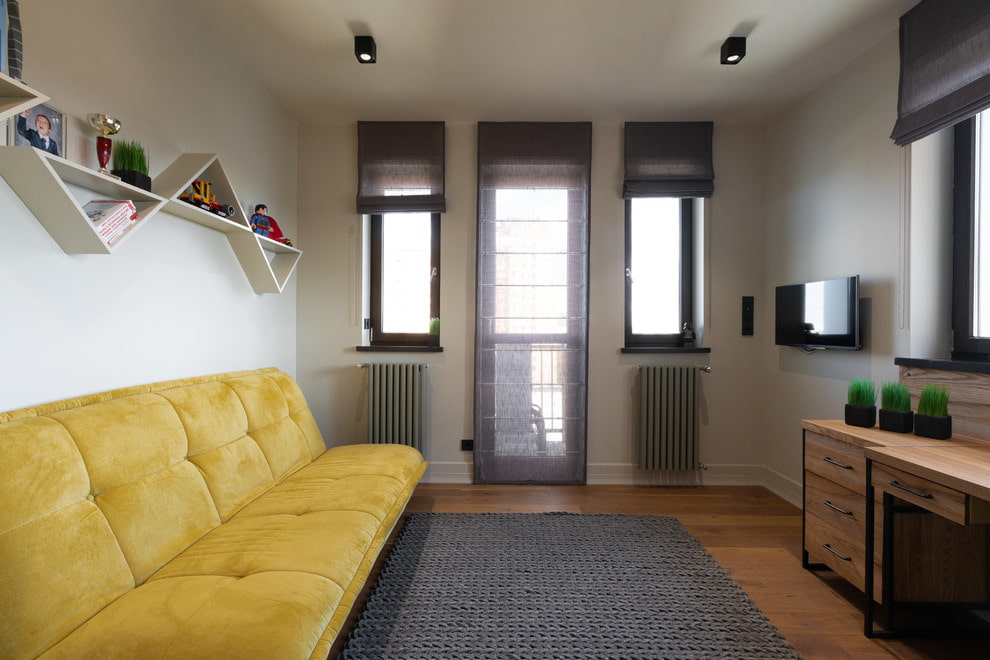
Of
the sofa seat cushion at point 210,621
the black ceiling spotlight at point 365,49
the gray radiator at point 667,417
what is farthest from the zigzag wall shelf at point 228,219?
the gray radiator at point 667,417

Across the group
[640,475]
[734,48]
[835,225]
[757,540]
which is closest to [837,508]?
[757,540]

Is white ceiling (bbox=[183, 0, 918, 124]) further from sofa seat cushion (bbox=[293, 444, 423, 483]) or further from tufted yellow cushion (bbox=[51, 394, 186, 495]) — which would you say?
sofa seat cushion (bbox=[293, 444, 423, 483])

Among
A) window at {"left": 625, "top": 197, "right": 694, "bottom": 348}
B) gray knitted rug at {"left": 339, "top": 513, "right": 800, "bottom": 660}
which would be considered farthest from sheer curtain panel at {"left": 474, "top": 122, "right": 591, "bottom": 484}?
gray knitted rug at {"left": 339, "top": 513, "right": 800, "bottom": 660}

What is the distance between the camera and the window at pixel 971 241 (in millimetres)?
2059

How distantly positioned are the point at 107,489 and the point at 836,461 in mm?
2720

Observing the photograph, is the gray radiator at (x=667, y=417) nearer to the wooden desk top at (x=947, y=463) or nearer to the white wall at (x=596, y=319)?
the white wall at (x=596, y=319)

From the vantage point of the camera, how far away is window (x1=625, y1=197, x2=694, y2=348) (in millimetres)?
3527

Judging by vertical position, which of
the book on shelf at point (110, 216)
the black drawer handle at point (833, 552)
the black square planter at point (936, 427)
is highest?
the book on shelf at point (110, 216)

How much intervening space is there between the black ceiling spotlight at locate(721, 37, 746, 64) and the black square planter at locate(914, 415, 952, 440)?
6.44 ft

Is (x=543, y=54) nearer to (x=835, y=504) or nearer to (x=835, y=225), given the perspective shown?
(x=835, y=225)

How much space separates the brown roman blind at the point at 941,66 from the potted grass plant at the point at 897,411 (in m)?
1.17

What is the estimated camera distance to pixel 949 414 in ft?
6.40

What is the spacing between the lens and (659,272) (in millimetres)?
3553

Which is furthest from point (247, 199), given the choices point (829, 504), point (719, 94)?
point (829, 504)
